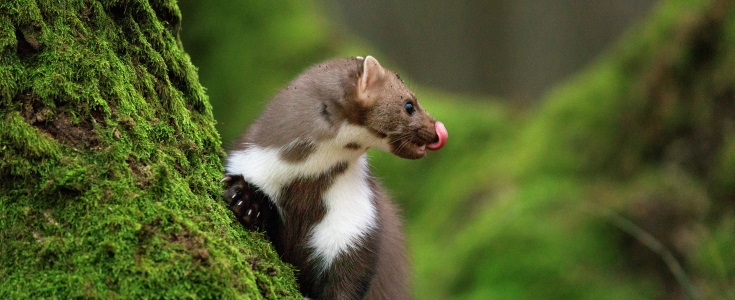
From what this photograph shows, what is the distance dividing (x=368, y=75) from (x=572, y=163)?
5.50 m

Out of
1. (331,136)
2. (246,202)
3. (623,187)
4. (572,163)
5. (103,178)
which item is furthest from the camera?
(572,163)

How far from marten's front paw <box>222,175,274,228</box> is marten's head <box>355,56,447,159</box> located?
72cm

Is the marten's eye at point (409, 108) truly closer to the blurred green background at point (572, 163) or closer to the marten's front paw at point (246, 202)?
the blurred green background at point (572, 163)

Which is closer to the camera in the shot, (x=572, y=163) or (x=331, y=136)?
(x=331, y=136)

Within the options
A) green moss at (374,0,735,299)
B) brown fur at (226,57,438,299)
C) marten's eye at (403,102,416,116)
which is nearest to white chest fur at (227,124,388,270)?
brown fur at (226,57,438,299)

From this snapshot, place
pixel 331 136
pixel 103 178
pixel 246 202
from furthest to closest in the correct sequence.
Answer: pixel 331 136 < pixel 246 202 < pixel 103 178

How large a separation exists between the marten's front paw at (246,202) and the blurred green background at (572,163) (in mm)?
1106

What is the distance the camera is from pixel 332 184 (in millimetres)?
4559

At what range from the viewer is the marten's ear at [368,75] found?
4641 mm

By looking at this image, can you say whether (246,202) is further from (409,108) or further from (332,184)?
(409,108)

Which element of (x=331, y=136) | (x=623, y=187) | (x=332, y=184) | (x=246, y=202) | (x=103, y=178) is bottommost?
(x=103, y=178)

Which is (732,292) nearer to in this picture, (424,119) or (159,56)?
(424,119)

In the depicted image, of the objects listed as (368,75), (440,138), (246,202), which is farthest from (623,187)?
(246,202)

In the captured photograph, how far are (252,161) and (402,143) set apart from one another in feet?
2.78
